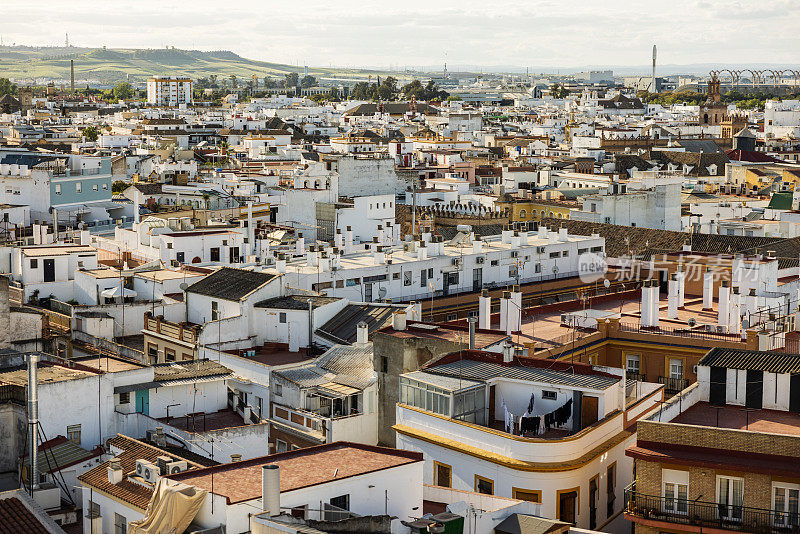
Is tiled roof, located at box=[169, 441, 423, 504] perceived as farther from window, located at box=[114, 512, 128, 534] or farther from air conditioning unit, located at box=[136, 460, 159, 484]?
A: window, located at box=[114, 512, 128, 534]

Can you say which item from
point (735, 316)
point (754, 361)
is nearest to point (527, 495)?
point (754, 361)

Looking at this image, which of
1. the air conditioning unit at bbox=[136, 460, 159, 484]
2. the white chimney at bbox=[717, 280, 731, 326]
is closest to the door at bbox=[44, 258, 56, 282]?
the air conditioning unit at bbox=[136, 460, 159, 484]

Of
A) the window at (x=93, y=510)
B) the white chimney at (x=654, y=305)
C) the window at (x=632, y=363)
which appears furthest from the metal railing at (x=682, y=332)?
the window at (x=93, y=510)

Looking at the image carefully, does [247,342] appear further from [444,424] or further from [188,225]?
[188,225]

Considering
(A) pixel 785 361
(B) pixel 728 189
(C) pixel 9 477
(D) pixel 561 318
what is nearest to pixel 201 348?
(C) pixel 9 477

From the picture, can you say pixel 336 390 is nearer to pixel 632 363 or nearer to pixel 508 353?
pixel 508 353
